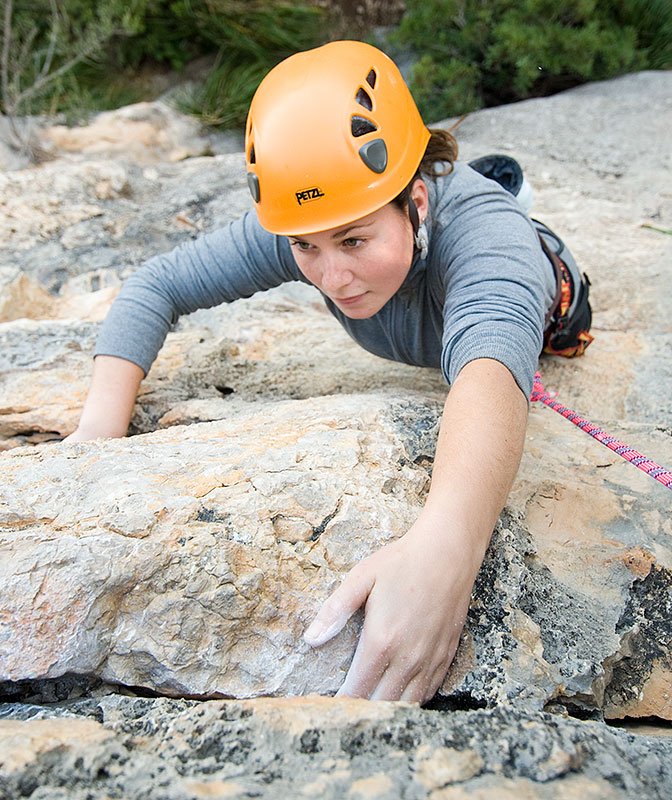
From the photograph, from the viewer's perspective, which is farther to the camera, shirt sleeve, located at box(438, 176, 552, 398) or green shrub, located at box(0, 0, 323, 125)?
green shrub, located at box(0, 0, 323, 125)

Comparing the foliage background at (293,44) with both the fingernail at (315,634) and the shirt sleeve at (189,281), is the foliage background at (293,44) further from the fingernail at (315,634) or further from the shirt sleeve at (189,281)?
the fingernail at (315,634)

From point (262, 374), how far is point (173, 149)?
9.88 feet

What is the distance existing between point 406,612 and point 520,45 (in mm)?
4514

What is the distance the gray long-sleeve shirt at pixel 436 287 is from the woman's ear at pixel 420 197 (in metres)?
0.05

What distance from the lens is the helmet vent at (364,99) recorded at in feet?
5.38

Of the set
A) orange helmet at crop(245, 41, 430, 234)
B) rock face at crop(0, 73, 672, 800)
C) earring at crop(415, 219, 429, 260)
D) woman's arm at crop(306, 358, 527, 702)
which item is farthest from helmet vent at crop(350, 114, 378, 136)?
woman's arm at crop(306, 358, 527, 702)

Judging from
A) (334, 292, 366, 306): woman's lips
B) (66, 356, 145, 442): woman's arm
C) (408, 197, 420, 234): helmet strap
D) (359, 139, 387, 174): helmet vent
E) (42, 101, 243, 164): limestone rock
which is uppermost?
(359, 139, 387, 174): helmet vent

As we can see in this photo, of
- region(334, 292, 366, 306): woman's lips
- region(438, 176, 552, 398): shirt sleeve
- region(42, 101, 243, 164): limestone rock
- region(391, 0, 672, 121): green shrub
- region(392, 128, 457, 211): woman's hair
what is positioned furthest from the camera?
region(391, 0, 672, 121): green shrub

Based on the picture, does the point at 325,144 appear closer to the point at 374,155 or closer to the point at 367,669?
the point at 374,155

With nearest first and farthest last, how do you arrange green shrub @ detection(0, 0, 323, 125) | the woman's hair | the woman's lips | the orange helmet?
the orange helmet < the woman's lips < the woman's hair < green shrub @ detection(0, 0, 323, 125)

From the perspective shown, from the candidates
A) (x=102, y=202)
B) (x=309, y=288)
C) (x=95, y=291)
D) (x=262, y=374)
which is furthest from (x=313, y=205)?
(x=102, y=202)

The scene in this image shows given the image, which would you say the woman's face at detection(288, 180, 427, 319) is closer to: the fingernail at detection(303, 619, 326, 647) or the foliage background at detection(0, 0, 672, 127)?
the fingernail at detection(303, 619, 326, 647)

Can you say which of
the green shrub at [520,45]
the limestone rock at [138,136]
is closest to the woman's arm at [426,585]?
the limestone rock at [138,136]

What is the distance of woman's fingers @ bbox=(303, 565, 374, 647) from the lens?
45.3 inches
